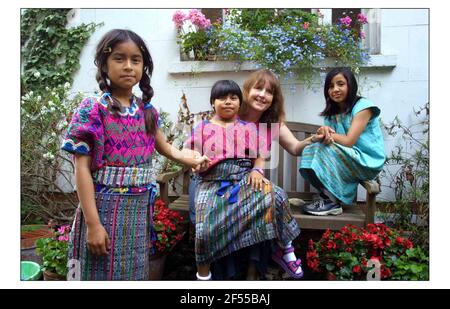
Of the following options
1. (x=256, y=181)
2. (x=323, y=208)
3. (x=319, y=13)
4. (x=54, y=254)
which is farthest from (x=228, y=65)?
(x=54, y=254)

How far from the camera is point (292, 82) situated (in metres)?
1.65

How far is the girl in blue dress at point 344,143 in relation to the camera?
1.60m

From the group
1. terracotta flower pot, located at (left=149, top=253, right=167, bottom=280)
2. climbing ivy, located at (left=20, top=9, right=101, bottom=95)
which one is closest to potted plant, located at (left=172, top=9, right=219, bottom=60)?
climbing ivy, located at (left=20, top=9, right=101, bottom=95)

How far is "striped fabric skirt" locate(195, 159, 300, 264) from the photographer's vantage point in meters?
1.43

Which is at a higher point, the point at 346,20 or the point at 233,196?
the point at 346,20

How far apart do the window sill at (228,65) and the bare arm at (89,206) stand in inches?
26.8

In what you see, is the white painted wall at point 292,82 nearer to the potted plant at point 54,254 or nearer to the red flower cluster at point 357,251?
the red flower cluster at point 357,251

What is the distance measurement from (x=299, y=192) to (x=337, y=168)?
23 centimetres

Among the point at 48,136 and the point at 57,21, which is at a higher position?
the point at 57,21

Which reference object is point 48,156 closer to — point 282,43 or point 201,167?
point 201,167
